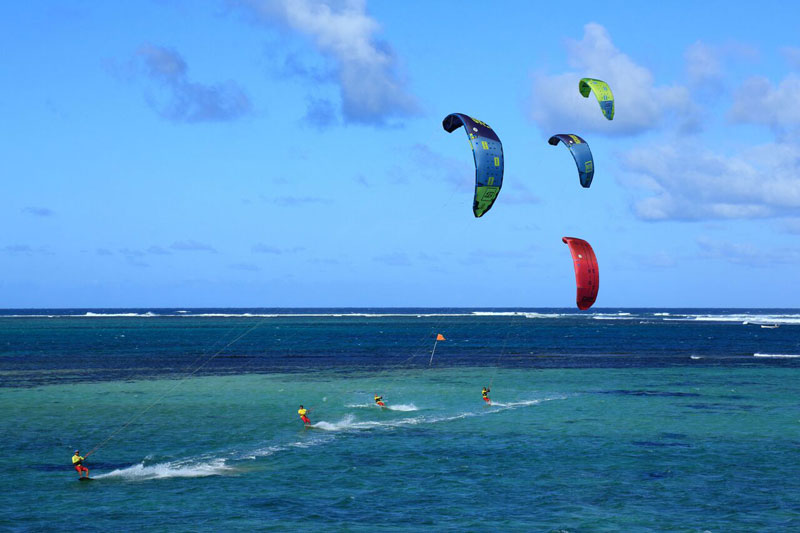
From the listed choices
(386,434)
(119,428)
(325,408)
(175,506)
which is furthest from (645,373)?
(175,506)

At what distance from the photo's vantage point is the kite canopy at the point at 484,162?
101 feet

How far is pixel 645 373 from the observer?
2472 inches

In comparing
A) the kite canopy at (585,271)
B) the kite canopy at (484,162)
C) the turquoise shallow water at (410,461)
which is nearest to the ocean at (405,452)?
the turquoise shallow water at (410,461)

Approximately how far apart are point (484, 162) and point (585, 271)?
274 inches

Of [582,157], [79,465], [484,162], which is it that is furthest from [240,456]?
[582,157]

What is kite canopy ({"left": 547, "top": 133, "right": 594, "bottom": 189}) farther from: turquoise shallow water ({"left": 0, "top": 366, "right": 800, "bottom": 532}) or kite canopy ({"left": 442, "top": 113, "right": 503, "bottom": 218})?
turquoise shallow water ({"left": 0, "top": 366, "right": 800, "bottom": 532})

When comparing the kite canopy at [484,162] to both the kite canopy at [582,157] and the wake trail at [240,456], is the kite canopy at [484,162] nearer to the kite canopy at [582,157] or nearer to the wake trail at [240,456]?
the kite canopy at [582,157]

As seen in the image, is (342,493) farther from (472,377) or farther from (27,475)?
(472,377)

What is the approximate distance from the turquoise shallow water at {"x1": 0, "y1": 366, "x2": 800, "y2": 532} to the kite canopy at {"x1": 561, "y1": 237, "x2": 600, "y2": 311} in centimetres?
573

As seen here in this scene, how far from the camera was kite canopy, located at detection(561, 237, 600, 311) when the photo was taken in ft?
111

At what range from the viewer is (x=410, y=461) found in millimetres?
28750

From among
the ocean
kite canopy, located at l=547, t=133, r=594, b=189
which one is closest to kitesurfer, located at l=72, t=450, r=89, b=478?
the ocean

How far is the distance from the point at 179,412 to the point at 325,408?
24.1ft

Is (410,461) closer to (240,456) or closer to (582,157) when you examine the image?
(240,456)
